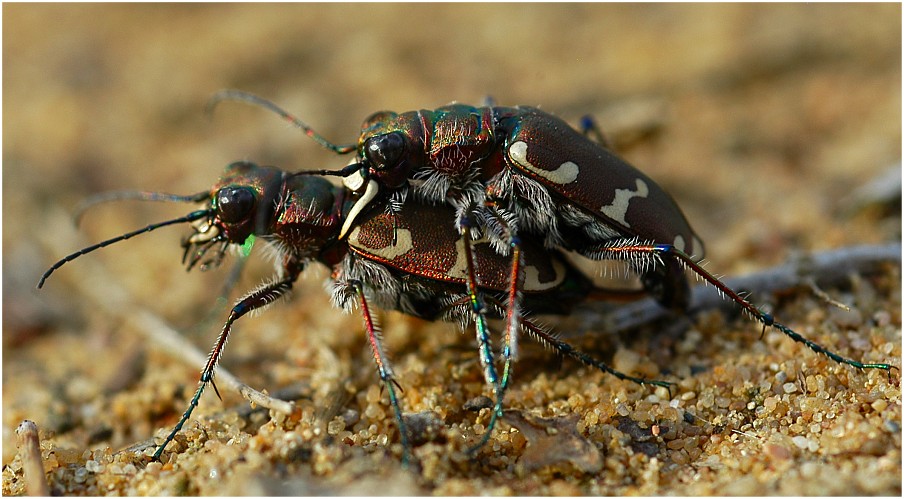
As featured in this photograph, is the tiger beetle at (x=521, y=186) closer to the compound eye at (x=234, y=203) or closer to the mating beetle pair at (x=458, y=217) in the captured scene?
the mating beetle pair at (x=458, y=217)

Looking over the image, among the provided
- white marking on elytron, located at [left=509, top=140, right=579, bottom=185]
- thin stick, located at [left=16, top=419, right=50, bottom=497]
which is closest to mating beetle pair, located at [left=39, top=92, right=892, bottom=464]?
white marking on elytron, located at [left=509, top=140, right=579, bottom=185]

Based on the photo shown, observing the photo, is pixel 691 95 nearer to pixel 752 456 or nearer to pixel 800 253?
pixel 800 253

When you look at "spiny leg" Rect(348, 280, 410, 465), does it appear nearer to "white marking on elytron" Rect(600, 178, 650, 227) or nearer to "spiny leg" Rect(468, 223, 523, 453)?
"spiny leg" Rect(468, 223, 523, 453)

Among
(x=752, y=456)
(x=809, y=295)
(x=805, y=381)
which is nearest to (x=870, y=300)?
(x=809, y=295)

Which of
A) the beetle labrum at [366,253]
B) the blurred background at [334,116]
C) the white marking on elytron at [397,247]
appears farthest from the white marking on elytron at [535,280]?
the blurred background at [334,116]

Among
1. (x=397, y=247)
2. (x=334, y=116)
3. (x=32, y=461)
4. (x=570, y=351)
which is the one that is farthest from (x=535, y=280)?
(x=334, y=116)
